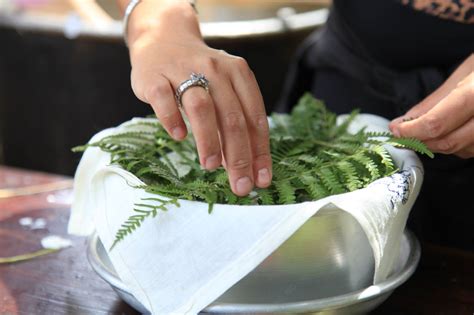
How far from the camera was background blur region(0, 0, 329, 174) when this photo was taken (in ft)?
7.25

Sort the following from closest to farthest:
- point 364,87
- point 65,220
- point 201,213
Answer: point 201,213, point 65,220, point 364,87

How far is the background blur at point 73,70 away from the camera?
221 cm

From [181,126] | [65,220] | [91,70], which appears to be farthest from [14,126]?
[181,126]

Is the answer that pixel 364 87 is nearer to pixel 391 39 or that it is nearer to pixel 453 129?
pixel 391 39

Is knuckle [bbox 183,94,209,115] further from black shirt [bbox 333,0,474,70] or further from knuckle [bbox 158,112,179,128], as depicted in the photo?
black shirt [bbox 333,0,474,70]

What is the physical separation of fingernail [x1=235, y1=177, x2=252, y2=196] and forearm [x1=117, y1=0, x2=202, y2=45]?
0.78 feet

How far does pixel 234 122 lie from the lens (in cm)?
76

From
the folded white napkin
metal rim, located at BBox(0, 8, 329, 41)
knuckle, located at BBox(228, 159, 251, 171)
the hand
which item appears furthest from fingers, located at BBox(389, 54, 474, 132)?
metal rim, located at BBox(0, 8, 329, 41)

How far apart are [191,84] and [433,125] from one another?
0.30 meters

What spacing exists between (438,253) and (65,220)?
23.0 inches

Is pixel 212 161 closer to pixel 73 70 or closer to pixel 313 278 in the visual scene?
pixel 313 278

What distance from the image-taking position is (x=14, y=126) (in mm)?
2533

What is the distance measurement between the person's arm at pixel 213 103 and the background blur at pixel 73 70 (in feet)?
4.37

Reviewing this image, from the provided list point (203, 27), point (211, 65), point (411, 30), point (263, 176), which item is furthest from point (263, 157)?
point (203, 27)
